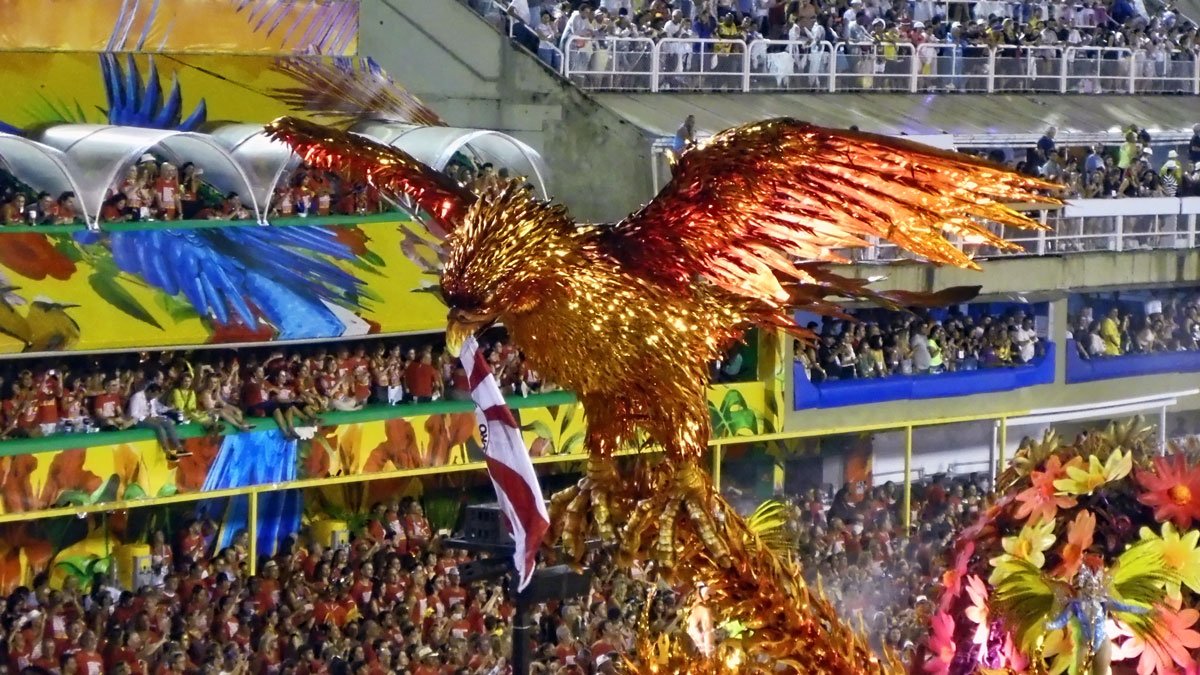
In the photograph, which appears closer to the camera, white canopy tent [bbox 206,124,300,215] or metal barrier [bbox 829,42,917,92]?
white canopy tent [bbox 206,124,300,215]

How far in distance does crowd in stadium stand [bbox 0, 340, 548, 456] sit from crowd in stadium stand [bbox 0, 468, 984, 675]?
98 centimetres

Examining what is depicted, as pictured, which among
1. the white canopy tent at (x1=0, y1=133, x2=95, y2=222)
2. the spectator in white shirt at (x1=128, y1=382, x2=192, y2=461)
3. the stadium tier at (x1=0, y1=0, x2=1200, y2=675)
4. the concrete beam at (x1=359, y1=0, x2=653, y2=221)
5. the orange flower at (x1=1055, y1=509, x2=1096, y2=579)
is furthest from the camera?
the concrete beam at (x1=359, y1=0, x2=653, y2=221)

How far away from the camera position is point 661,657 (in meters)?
6.95

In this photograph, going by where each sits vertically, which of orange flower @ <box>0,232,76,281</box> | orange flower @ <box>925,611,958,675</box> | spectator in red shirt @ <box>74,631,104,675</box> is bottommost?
spectator in red shirt @ <box>74,631,104,675</box>

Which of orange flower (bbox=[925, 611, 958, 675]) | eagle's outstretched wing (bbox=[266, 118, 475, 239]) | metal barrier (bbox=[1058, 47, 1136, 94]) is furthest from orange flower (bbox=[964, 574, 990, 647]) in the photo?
metal barrier (bbox=[1058, 47, 1136, 94])

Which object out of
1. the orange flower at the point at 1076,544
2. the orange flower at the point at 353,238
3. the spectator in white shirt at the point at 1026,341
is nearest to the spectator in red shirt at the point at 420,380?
the orange flower at the point at 353,238

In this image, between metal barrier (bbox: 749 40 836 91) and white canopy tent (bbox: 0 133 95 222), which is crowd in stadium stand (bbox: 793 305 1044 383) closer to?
metal barrier (bbox: 749 40 836 91)

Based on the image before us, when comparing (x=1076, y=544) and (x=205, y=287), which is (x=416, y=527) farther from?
(x=1076, y=544)

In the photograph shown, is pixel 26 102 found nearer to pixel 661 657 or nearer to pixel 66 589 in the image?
pixel 66 589

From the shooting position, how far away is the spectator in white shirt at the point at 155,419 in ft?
46.4

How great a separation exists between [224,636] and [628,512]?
7071 mm

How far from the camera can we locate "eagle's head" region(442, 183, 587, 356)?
6477 mm

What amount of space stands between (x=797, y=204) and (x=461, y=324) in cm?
104

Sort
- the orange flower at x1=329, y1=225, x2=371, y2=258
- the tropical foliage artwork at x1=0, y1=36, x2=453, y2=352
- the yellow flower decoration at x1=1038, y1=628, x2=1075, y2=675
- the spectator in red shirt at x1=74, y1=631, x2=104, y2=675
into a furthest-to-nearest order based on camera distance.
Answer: the orange flower at x1=329, y1=225, x2=371, y2=258, the tropical foliage artwork at x1=0, y1=36, x2=453, y2=352, the spectator in red shirt at x1=74, y1=631, x2=104, y2=675, the yellow flower decoration at x1=1038, y1=628, x2=1075, y2=675
